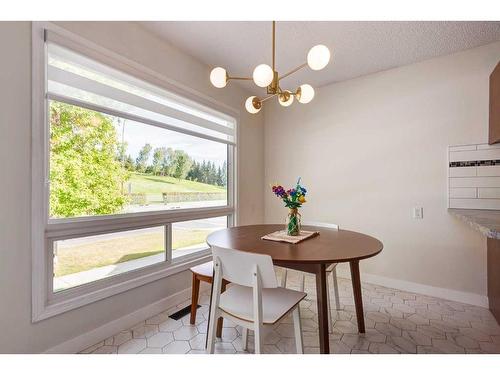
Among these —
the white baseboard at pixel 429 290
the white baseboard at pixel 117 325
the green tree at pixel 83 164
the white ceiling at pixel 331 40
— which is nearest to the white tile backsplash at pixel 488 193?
the white baseboard at pixel 429 290

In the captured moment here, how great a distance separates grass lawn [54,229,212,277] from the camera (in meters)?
1.68

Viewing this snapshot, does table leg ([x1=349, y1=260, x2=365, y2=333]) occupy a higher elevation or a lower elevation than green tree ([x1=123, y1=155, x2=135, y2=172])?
lower

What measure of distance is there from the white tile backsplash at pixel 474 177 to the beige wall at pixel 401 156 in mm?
67

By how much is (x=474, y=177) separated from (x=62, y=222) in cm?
A: 344

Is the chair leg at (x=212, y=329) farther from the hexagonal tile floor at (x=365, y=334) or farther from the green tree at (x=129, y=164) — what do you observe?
the green tree at (x=129, y=164)

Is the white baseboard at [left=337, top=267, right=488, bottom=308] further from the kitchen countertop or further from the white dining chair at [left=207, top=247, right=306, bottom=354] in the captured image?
the white dining chair at [left=207, top=247, right=306, bottom=354]

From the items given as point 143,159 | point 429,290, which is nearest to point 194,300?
point 143,159

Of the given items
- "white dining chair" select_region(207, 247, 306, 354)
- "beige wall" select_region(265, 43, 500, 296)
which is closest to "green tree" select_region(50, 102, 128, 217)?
"white dining chair" select_region(207, 247, 306, 354)

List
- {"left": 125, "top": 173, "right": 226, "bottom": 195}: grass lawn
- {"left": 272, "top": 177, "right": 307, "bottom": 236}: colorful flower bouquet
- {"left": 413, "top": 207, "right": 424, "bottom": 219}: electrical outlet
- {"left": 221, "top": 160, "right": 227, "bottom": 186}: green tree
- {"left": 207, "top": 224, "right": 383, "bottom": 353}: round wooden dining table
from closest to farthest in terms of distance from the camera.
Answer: {"left": 207, "top": 224, "right": 383, "bottom": 353}: round wooden dining table < {"left": 272, "top": 177, "right": 307, "bottom": 236}: colorful flower bouquet < {"left": 125, "top": 173, "right": 226, "bottom": 195}: grass lawn < {"left": 413, "top": 207, "right": 424, "bottom": 219}: electrical outlet < {"left": 221, "top": 160, "right": 227, "bottom": 186}: green tree

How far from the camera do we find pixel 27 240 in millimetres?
1422

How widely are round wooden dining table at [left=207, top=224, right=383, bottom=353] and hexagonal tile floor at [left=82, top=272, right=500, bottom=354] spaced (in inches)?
7.9

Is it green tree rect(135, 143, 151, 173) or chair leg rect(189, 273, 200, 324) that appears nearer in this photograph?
chair leg rect(189, 273, 200, 324)
